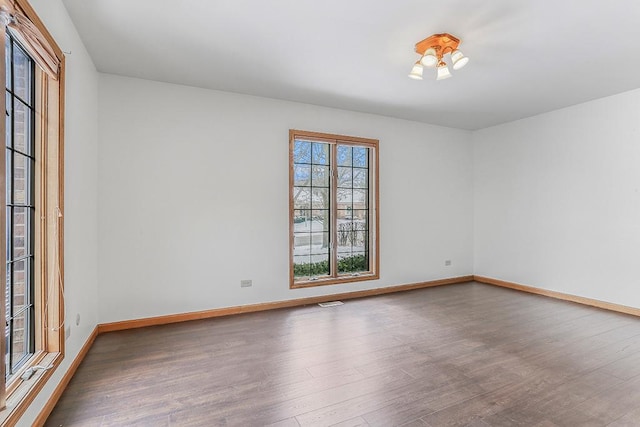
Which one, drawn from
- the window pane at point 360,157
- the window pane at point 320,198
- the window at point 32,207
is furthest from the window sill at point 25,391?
the window pane at point 360,157

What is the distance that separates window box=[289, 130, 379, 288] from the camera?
14.4 feet

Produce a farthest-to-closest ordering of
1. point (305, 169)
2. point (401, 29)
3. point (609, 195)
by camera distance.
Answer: point (305, 169), point (609, 195), point (401, 29)

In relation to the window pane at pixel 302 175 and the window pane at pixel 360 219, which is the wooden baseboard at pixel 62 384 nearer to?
the window pane at pixel 302 175

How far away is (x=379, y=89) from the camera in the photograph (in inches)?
151

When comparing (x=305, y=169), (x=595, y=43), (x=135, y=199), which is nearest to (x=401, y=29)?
(x=595, y=43)

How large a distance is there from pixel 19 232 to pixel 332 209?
11.1ft

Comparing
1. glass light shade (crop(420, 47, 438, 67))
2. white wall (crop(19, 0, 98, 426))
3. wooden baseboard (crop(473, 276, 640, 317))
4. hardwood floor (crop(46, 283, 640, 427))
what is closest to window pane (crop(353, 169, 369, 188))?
hardwood floor (crop(46, 283, 640, 427))

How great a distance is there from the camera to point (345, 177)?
4.76 meters

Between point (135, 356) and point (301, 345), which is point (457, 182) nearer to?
point (301, 345)

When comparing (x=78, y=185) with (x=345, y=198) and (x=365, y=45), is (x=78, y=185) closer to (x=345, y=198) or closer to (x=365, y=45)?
(x=365, y=45)

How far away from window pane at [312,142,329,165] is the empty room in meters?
0.04

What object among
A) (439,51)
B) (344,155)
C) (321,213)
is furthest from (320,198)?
→ (439,51)

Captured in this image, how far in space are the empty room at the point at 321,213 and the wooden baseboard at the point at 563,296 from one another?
2 centimetres

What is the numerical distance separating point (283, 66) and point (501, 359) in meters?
3.42
